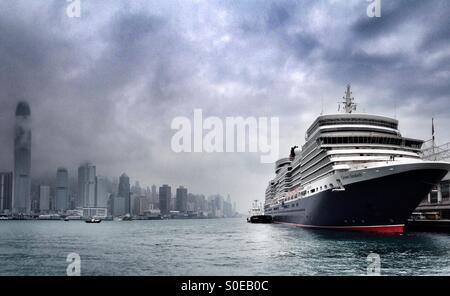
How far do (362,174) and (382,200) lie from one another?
4.08 m

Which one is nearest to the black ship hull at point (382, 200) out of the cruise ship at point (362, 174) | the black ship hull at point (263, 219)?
the cruise ship at point (362, 174)

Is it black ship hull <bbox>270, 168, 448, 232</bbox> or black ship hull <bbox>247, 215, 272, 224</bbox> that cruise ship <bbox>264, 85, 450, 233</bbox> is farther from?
black ship hull <bbox>247, 215, 272, 224</bbox>

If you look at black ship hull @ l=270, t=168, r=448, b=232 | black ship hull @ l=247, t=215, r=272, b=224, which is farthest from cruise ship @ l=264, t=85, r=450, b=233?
black ship hull @ l=247, t=215, r=272, b=224

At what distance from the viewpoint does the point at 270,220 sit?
452ft

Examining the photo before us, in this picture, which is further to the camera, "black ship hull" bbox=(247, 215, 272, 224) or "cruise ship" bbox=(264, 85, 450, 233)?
"black ship hull" bbox=(247, 215, 272, 224)

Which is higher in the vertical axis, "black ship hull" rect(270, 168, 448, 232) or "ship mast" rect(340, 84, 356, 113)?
"ship mast" rect(340, 84, 356, 113)

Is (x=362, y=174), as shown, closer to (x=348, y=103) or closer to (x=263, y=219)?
(x=348, y=103)

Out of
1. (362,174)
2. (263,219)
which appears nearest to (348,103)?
(362,174)

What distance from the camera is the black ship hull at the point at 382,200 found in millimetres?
53594

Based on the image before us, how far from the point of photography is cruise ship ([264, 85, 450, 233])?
5384cm

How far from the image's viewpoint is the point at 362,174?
55.2 metres

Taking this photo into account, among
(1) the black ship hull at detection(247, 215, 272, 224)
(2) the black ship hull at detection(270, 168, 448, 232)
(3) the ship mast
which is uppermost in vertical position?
(3) the ship mast

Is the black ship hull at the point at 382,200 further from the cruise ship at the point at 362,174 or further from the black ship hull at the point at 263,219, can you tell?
the black ship hull at the point at 263,219
